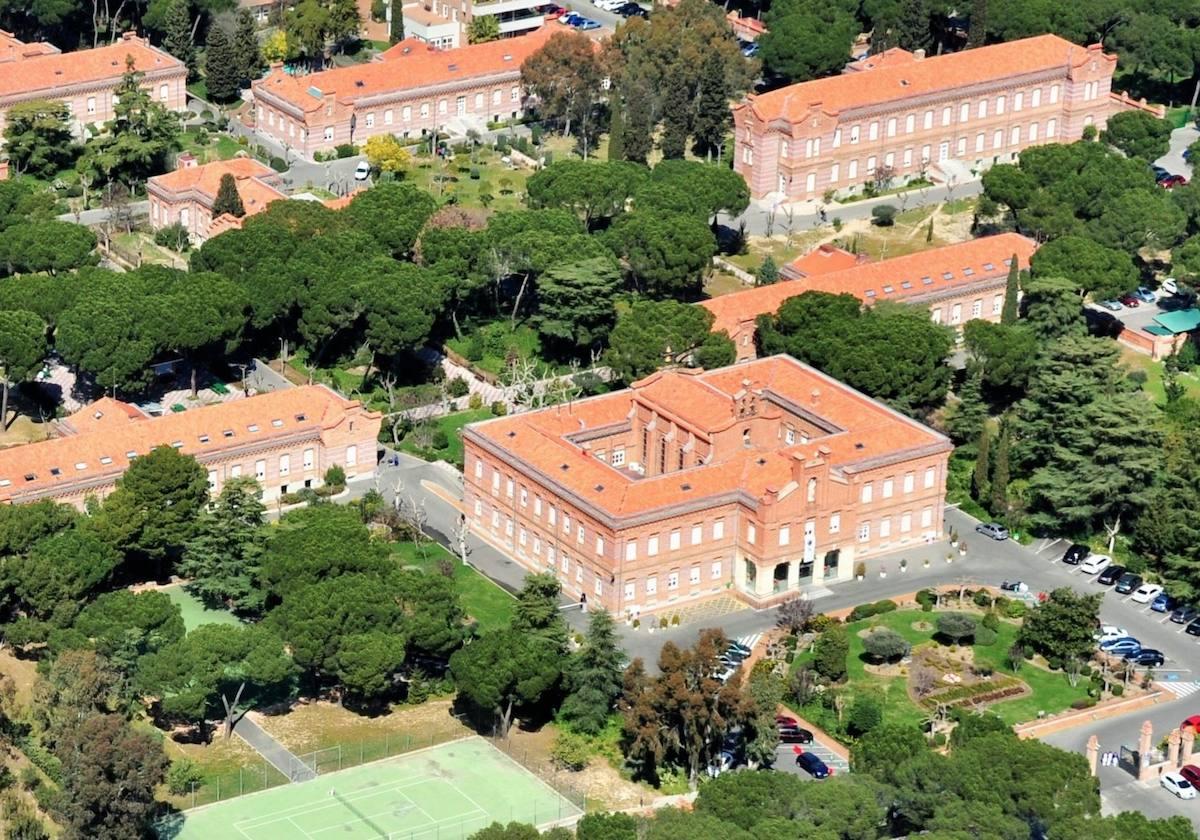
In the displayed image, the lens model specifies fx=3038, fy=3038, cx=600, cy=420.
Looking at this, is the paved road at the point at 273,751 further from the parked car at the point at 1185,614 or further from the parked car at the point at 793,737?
the parked car at the point at 1185,614

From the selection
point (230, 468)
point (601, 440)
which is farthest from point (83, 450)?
point (601, 440)

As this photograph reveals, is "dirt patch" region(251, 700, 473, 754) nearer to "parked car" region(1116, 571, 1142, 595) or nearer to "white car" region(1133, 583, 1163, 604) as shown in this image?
"parked car" region(1116, 571, 1142, 595)

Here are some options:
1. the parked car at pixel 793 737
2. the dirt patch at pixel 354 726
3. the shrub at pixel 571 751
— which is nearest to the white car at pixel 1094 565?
the parked car at pixel 793 737

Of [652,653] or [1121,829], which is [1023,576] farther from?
[1121,829]

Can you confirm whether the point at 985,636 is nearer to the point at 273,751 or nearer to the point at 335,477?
the point at 273,751

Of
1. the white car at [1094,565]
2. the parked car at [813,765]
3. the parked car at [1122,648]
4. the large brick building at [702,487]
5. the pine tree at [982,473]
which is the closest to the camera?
the parked car at [813,765]

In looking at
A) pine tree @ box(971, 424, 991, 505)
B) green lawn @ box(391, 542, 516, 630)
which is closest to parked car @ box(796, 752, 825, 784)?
green lawn @ box(391, 542, 516, 630)
